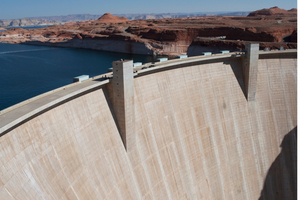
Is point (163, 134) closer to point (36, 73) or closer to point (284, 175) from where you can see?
point (284, 175)

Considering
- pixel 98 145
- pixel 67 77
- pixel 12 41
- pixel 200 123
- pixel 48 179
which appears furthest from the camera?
pixel 12 41

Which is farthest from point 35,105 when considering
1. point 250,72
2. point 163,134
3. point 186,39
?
point 186,39

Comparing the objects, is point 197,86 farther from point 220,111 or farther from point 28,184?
point 28,184

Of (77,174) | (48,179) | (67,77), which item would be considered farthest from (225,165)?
(67,77)

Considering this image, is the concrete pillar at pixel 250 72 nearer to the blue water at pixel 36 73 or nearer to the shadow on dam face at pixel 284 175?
the shadow on dam face at pixel 284 175

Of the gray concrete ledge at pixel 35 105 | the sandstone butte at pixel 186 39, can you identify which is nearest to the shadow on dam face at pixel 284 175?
the gray concrete ledge at pixel 35 105
